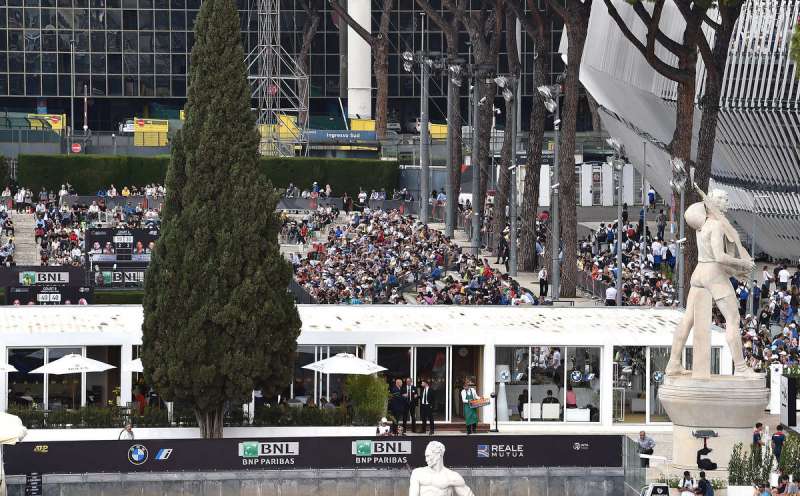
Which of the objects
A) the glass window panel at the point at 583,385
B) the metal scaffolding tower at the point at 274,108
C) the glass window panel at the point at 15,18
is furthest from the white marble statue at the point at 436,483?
the glass window panel at the point at 15,18

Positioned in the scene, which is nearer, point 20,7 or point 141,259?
point 141,259

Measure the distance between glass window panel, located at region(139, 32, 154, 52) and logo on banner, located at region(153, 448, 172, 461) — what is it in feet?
302

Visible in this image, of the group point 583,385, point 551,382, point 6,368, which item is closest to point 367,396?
point 551,382

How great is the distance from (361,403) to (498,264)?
3069 centimetres

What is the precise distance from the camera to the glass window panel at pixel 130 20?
119 metres

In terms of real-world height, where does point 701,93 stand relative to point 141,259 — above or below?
above

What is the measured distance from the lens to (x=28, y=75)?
119 m

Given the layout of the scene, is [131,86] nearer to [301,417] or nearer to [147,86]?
[147,86]

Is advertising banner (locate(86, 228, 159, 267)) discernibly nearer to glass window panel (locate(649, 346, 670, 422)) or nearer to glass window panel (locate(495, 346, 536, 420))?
glass window panel (locate(495, 346, 536, 420))

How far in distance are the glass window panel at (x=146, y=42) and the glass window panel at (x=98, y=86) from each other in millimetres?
2984

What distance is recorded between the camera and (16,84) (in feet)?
391

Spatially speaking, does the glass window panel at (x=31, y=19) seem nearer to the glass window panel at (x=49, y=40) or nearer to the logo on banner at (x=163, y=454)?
the glass window panel at (x=49, y=40)

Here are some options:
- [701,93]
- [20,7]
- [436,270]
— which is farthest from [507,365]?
[20,7]

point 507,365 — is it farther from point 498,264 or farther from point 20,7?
point 20,7
